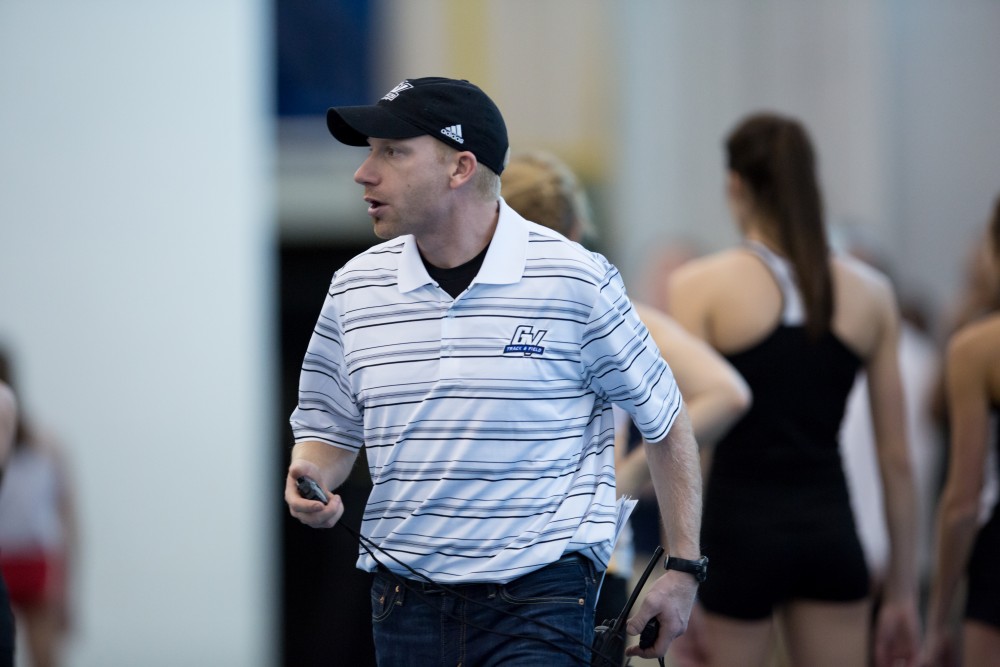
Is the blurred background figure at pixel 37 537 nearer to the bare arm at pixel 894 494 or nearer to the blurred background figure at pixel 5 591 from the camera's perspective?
the blurred background figure at pixel 5 591

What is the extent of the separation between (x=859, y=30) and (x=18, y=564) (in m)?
6.28

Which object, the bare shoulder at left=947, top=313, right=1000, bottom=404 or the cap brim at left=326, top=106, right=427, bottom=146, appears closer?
the cap brim at left=326, top=106, right=427, bottom=146

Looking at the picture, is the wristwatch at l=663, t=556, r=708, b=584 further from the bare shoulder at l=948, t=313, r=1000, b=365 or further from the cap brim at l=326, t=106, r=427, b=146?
the bare shoulder at l=948, t=313, r=1000, b=365

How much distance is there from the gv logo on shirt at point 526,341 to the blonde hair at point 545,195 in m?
0.88

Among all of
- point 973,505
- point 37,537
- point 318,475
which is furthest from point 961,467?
point 37,537

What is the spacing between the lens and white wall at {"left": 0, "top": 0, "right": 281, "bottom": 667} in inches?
391

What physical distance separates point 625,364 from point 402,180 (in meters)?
0.55

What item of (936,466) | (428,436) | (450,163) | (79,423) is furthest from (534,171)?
(79,423)

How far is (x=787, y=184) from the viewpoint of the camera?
171 inches

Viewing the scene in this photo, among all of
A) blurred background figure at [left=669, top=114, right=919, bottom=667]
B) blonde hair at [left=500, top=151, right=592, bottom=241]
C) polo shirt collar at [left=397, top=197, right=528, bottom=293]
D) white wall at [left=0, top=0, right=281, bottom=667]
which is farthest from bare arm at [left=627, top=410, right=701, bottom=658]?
white wall at [left=0, top=0, right=281, bottom=667]

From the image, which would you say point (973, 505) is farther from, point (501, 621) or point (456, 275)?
point (456, 275)

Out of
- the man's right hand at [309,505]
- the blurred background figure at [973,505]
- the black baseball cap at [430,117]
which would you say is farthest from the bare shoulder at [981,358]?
the man's right hand at [309,505]

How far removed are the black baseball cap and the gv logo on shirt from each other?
0.36m

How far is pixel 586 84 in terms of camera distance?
396 inches
